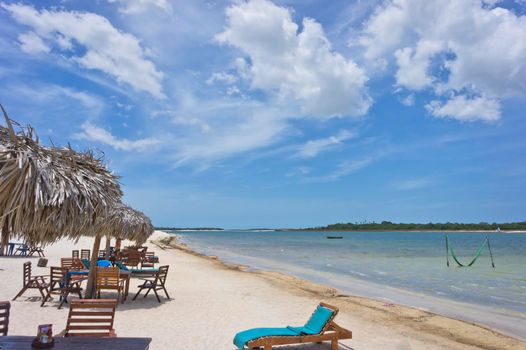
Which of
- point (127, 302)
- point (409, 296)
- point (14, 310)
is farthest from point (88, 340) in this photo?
point (409, 296)

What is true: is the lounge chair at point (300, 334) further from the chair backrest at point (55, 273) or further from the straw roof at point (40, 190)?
the chair backrest at point (55, 273)

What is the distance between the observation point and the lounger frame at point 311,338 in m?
5.44

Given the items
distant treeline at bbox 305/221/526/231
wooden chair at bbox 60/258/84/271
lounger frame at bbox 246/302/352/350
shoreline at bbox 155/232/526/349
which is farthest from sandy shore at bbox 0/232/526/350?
distant treeline at bbox 305/221/526/231

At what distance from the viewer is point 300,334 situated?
19.1 ft

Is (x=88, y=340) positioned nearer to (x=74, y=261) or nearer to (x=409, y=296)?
(x=74, y=261)

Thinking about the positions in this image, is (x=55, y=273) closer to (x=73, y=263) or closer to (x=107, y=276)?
(x=107, y=276)

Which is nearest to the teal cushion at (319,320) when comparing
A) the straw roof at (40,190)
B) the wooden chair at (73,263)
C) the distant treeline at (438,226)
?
the straw roof at (40,190)

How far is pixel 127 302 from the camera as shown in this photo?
901cm

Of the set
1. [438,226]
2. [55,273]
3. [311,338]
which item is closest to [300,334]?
[311,338]

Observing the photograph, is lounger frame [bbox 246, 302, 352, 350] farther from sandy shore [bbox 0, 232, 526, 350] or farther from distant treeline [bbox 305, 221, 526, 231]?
distant treeline [bbox 305, 221, 526, 231]

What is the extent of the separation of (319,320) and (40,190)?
4.27 m

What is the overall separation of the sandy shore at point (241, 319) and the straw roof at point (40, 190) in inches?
90.7

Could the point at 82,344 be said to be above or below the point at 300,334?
above

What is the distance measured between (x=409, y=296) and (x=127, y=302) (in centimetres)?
948
